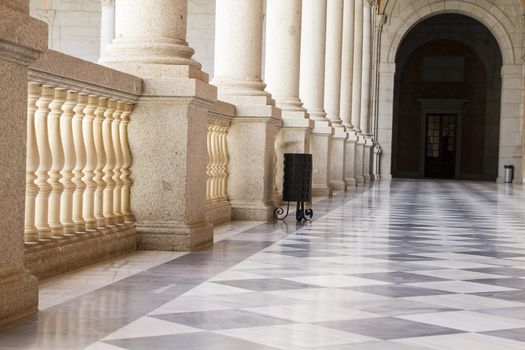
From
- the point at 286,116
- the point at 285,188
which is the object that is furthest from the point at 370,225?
the point at 286,116

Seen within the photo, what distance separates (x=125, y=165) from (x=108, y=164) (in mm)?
394

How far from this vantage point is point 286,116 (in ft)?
48.9

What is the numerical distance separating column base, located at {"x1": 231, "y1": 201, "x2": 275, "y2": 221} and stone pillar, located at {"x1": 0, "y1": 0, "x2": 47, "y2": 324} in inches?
276

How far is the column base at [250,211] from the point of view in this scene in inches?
453

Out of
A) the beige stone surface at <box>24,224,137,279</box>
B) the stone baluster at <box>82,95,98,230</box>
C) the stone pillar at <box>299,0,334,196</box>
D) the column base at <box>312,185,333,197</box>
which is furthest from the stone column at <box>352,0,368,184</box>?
the stone baluster at <box>82,95,98,230</box>

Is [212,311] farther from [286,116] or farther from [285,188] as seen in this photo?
[286,116]

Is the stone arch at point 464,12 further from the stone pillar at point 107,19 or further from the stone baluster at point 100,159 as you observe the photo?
the stone baluster at point 100,159

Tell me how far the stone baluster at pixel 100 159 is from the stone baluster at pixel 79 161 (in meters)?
0.36

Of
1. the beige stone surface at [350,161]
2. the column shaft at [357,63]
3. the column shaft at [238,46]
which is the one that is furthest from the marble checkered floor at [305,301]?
the column shaft at [357,63]

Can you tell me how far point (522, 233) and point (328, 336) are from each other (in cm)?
743

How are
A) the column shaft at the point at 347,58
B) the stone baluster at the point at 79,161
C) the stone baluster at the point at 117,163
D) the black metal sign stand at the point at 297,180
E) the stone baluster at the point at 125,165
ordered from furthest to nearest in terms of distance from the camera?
the column shaft at the point at 347,58
the black metal sign stand at the point at 297,180
the stone baluster at the point at 125,165
the stone baluster at the point at 117,163
the stone baluster at the point at 79,161

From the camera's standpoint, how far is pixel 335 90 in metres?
22.2

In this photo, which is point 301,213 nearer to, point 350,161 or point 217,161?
point 217,161

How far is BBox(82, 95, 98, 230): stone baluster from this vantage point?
263 inches
